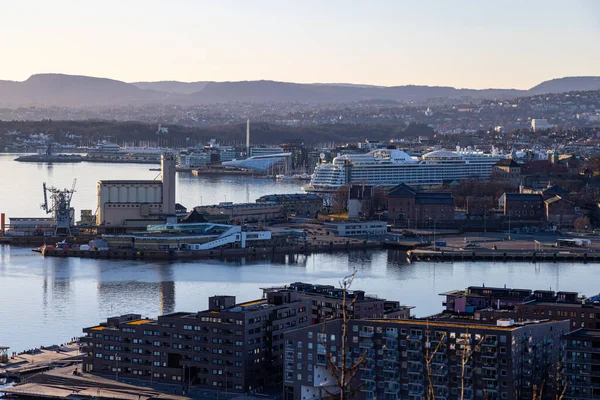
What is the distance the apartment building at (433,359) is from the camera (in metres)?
8.29

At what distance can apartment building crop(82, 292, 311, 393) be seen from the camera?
9.32 meters

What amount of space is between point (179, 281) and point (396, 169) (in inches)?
603

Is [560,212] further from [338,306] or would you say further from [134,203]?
[338,306]

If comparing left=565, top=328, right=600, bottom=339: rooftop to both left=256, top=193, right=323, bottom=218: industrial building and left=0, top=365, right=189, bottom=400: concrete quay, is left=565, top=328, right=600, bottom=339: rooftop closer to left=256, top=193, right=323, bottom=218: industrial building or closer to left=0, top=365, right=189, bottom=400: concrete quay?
left=0, top=365, right=189, bottom=400: concrete quay

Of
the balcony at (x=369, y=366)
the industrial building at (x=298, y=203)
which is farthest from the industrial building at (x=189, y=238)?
the balcony at (x=369, y=366)

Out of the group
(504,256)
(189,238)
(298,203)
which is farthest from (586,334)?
(298,203)

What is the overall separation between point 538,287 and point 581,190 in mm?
11581

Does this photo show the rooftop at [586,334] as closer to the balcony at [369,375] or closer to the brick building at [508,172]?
the balcony at [369,375]

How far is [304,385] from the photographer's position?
8.82 m

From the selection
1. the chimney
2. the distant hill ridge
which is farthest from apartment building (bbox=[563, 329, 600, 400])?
the distant hill ridge

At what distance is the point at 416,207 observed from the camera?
21.4 metres

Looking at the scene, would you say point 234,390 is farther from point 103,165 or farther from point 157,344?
point 103,165

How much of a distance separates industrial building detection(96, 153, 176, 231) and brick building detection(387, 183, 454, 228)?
11.9ft

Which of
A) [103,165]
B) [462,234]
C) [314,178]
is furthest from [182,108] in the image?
[462,234]
